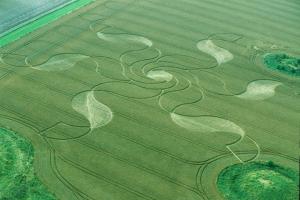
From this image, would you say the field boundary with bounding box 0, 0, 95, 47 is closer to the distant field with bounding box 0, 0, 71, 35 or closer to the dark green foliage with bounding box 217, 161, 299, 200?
the distant field with bounding box 0, 0, 71, 35

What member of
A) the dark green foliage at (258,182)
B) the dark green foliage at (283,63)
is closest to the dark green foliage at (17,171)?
the dark green foliage at (258,182)

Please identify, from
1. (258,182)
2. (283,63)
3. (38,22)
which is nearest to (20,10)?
(38,22)

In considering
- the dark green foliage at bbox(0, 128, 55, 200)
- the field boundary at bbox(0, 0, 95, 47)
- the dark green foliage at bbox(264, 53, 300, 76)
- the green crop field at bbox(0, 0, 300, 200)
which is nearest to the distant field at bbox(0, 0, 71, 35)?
the field boundary at bbox(0, 0, 95, 47)

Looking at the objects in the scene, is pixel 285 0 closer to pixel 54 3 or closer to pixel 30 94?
pixel 54 3

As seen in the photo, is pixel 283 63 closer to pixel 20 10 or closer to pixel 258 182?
pixel 258 182

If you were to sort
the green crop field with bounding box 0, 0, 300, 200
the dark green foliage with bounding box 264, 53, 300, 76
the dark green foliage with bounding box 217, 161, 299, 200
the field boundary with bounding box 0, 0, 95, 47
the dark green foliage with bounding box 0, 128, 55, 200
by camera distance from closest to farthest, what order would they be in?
the dark green foliage with bounding box 0, 128, 55, 200, the dark green foliage with bounding box 217, 161, 299, 200, the green crop field with bounding box 0, 0, 300, 200, the dark green foliage with bounding box 264, 53, 300, 76, the field boundary with bounding box 0, 0, 95, 47

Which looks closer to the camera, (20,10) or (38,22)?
(38,22)
